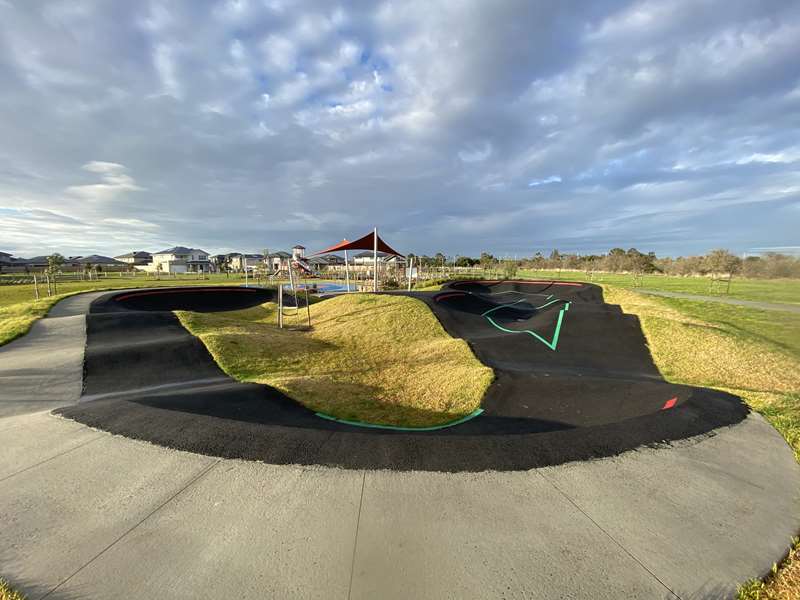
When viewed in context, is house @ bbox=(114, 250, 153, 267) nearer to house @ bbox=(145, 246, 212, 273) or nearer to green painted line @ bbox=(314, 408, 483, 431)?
house @ bbox=(145, 246, 212, 273)

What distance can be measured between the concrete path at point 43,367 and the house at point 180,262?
7896 centimetres

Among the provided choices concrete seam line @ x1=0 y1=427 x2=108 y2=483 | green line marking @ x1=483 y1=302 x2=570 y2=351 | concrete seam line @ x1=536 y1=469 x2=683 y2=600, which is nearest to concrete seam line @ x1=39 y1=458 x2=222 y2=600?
concrete seam line @ x1=0 y1=427 x2=108 y2=483

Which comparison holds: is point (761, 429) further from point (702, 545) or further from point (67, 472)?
point (67, 472)

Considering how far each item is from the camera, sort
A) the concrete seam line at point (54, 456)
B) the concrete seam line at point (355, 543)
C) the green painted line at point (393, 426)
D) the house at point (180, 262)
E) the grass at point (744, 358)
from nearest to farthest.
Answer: the concrete seam line at point (355, 543), the concrete seam line at point (54, 456), the grass at point (744, 358), the green painted line at point (393, 426), the house at point (180, 262)

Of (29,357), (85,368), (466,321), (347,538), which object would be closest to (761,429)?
(347,538)

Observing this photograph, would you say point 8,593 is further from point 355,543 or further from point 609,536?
point 609,536

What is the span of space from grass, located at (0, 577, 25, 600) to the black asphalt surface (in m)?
1.59

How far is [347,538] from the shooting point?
2457 mm

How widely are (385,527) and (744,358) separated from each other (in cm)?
1226

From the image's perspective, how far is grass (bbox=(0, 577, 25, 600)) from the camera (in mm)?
1963

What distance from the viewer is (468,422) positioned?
Result: 6.15m

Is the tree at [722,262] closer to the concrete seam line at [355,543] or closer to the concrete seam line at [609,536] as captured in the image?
the concrete seam line at [609,536]

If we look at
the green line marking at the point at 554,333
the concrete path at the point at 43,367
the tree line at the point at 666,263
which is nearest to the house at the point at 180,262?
the tree line at the point at 666,263

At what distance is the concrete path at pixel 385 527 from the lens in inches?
83.5
